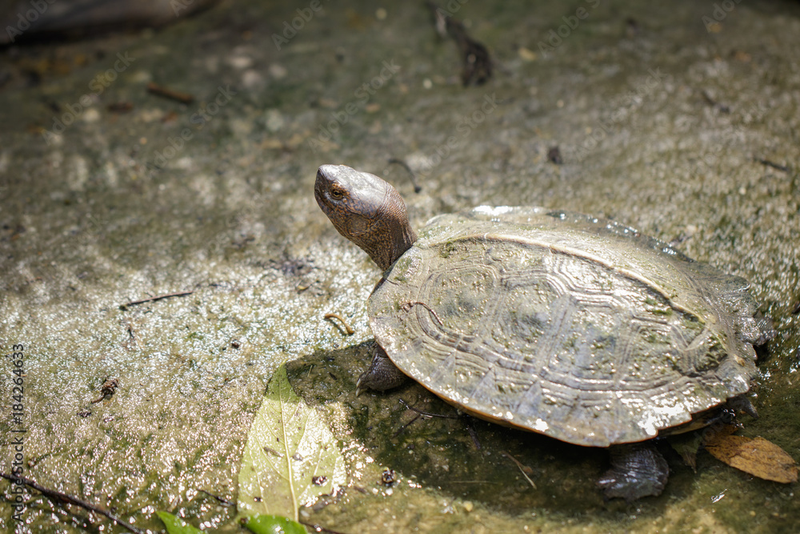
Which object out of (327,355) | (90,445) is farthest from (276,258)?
(90,445)

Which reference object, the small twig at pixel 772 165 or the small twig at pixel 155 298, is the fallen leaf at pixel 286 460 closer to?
the small twig at pixel 155 298

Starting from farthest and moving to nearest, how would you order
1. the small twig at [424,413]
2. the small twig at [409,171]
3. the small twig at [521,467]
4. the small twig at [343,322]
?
the small twig at [409,171]
the small twig at [343,322]
the small twig at [424,413]
the small twig at [521,467]

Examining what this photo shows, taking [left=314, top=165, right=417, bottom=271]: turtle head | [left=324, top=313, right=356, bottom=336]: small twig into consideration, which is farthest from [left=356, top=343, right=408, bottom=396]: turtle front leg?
[left=314, top=165, right=417, bottom=271]: turtle head

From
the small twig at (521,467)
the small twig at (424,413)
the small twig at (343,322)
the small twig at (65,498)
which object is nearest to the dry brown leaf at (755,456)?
the small twig at (521,467)

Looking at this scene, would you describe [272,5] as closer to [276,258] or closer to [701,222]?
[276,258]

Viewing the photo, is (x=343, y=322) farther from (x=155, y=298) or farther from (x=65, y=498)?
(x=65, y=498)

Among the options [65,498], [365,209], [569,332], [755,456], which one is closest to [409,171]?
[365,209]

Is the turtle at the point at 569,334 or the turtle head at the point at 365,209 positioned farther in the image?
the turtle head at the point at 365,209
